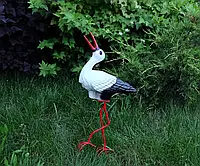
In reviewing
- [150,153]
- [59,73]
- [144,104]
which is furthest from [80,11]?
[150,153]

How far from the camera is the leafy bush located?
3935 millimetres

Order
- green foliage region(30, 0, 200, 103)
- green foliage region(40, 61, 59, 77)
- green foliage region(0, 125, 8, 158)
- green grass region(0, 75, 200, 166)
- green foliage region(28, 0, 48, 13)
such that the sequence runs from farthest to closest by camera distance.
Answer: green foliage region(40, 61, 59, 77)
green foliage region(28, 0, 48, 13)
green foliage region(30, 0, 200, 103)
green grass region(0, 75, 200, 166)
green foliage region(0, 125, 8, 158)

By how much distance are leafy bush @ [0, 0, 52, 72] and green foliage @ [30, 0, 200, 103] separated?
0.18 m

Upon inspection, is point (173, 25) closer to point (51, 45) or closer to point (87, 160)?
point (51, 45)

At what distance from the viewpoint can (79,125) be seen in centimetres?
332

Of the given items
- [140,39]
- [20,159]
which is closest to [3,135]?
[20,159]

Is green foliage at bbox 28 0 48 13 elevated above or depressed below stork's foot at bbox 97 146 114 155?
above

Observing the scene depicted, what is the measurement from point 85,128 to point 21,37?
126 centimetres

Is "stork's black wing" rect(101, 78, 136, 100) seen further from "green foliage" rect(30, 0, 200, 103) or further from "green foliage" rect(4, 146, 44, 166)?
"green foliage" rect(30, 0, 200, 103)

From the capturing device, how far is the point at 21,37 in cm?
407

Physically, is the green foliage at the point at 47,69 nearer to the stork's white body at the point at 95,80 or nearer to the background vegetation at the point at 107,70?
the background vegetation at the point at 107,70

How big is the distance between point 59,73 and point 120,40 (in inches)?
27.8

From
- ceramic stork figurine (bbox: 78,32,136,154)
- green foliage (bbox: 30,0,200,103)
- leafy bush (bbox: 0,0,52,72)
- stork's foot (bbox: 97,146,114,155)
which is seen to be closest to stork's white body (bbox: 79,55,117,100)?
ceramic stork figurine (bbox: 78,32,136,154)

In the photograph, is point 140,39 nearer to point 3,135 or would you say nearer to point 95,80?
point 95,80
